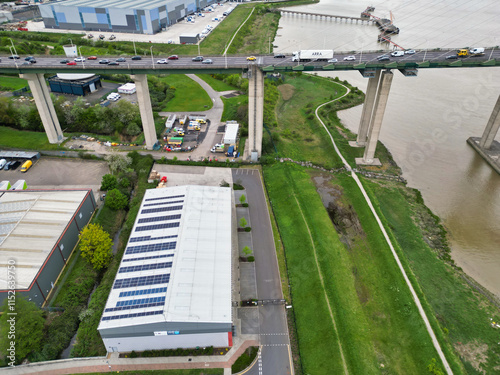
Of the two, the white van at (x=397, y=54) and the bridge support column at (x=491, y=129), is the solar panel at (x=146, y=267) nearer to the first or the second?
the white van at (x=397, y=54)

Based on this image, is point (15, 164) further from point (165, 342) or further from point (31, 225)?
point (165, 342)

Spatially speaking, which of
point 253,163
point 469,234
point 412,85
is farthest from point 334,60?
point 412,85

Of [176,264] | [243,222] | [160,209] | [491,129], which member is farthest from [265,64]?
[491,129]

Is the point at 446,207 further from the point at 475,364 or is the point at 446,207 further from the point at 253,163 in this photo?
the point at 253,163

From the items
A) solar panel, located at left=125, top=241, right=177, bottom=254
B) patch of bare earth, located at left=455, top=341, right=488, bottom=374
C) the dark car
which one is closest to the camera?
patch of bare earth, located at left=455, top=341, right=488, bottom=374

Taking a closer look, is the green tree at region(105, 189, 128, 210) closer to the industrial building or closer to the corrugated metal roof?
the corrugated metal roof

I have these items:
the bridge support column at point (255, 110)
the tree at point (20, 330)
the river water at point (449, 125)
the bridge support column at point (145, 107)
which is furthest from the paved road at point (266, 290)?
the river water at point (449, 125)

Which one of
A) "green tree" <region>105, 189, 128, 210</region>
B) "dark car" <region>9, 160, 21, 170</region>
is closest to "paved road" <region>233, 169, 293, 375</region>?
"green tree" <region>105, 189, 128, 210</region>
